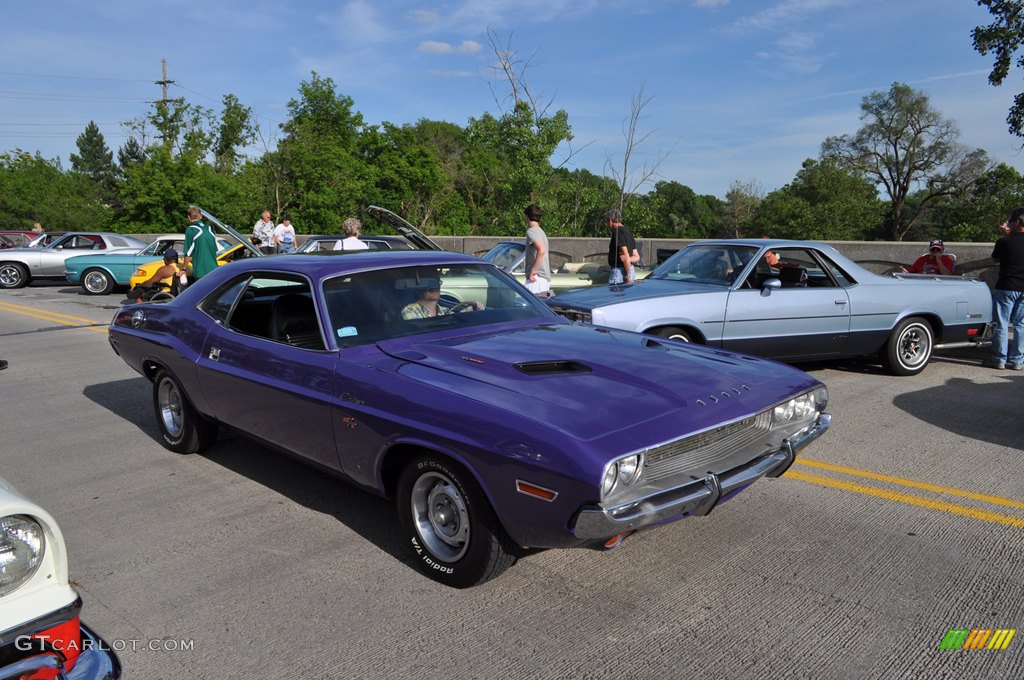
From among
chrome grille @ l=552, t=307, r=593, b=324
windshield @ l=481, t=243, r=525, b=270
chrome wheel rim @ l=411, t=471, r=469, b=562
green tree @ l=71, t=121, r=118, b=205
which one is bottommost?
chrome wheel rim @ l=411, t=471, r=469, b=562

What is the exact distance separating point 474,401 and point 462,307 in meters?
1.44

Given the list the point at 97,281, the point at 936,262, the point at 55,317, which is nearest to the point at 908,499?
the point at 936,262

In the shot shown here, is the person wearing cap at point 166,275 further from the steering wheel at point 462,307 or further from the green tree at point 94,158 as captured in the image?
the green tree at point 94,158

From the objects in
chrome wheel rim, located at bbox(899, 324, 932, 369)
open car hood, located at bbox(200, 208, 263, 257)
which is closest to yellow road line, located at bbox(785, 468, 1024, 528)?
chrome wheel rim, located at bbox(899, 324, 932, 369)

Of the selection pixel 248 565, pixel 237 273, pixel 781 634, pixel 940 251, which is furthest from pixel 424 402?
pixel 940 251

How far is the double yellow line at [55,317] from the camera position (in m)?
12.2

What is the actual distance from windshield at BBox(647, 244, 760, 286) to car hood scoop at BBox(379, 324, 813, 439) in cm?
356

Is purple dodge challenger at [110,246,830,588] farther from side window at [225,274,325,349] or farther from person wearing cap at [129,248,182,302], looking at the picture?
person wearing cap at [129,248,182,302]

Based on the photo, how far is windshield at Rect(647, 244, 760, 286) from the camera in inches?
297

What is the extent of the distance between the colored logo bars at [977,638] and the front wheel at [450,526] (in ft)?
5.76

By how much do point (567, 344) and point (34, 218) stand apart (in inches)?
2082

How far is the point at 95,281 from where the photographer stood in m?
17.4

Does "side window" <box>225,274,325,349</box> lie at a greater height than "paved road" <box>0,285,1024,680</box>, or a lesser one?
greater

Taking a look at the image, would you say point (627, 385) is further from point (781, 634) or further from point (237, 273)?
point (237, 273)
